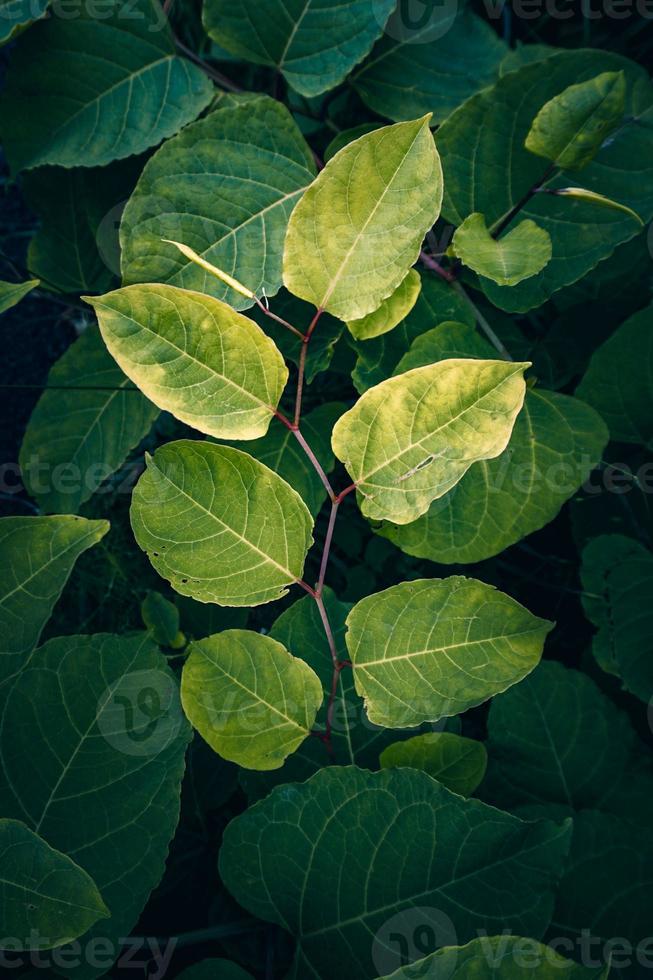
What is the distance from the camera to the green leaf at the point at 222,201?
833 mm

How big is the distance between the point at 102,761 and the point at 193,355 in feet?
1.43

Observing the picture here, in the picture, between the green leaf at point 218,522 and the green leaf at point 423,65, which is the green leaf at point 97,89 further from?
the green leaf at point 218,522

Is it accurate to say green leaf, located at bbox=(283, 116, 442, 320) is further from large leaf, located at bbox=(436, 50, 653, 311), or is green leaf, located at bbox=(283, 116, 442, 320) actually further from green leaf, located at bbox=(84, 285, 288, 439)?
large leaf, located at bbox=(436, 50, 653, 311)

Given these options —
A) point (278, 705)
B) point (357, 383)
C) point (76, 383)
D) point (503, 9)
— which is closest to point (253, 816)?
point (278, 705)

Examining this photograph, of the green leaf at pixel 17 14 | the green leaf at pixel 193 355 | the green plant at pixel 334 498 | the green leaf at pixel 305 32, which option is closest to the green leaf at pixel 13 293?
the green plant at pixel 334 498

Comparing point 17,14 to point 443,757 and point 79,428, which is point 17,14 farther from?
point 443,757

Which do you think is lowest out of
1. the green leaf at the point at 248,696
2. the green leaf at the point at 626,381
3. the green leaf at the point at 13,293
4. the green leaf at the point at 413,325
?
the green leaf at the point at 248,696

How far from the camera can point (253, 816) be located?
81cm

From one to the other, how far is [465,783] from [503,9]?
1.17 metres

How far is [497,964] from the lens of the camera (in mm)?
646

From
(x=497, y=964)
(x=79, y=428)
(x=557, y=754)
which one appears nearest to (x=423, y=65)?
(x=79, y=428)

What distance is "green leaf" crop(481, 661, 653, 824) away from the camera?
0.97 meters

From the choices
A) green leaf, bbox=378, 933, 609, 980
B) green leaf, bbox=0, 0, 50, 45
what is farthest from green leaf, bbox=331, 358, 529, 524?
green leaf, bbox=0, 0, 50, 45

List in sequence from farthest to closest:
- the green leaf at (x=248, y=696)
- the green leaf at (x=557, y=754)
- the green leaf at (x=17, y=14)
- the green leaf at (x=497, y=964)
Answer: the green leaf at (x=557, y=754) → the green leaf at (x=17, y=14) → the green leaf at (x=248, y=696) → the green leaf at (x=497, y=964)
